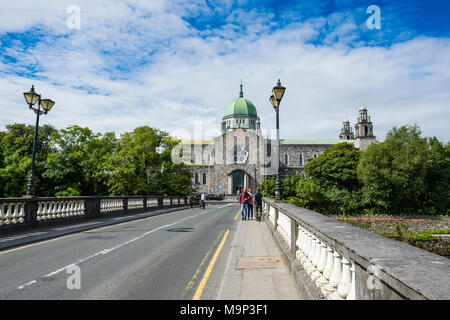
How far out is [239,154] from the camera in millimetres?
81812

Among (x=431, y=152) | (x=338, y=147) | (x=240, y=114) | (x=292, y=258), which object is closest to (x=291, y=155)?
(x=240, y=114)

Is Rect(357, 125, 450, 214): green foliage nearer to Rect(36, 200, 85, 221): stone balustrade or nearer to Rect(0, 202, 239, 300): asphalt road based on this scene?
Rect(36, 200, 85, 221): stone balustrade

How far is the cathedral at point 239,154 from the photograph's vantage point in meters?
79.9

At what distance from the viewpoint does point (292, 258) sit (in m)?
6.52

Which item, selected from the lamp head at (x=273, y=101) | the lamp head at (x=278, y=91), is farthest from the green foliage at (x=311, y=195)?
Result: the lamp head at (x=278, y=91)

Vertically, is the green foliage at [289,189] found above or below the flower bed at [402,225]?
above

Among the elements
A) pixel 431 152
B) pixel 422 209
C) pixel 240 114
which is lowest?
pixel 422 209

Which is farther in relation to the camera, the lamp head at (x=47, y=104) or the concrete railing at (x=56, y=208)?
the lamp head at (x=47, y=104)

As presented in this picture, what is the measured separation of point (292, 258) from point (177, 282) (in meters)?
2.34

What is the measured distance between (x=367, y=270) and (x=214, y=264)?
5.55 m

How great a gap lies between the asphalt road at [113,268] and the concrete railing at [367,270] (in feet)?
6.09

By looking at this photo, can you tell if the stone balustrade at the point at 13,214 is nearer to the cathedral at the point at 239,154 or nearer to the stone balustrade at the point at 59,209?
the stone balustrade at the point at 59,209

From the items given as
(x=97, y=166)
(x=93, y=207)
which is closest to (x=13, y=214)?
(x=93, y=207)

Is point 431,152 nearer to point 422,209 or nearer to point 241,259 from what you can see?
point 422,209
